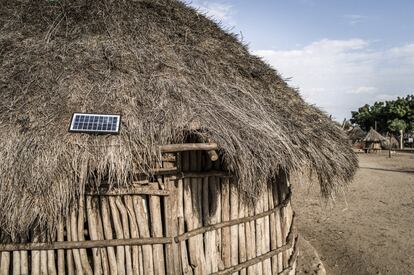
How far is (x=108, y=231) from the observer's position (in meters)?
4.21

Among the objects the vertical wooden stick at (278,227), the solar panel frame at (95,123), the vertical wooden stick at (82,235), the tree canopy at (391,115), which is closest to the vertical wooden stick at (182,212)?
the solar panel frame at (95,123)

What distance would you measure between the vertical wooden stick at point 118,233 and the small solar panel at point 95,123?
2.89 feet

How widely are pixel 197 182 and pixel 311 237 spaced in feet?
17.4

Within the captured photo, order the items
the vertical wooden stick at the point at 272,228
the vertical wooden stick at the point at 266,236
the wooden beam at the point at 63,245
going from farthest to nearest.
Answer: the vertical wooden stick at the point at 272,228, the vertical wooden stick at the point at 266,236, the wooden beam at the point at 63,245

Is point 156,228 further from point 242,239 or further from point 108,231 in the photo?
point 242,239

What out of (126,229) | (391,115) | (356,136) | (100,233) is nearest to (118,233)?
(126,229)

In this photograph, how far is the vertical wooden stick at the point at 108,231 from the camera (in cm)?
420

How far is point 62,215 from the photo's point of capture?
3984 millimetres

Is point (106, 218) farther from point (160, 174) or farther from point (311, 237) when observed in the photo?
point (311, 237)

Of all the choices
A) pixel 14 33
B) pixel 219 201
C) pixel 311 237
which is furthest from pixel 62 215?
pixel 311 237

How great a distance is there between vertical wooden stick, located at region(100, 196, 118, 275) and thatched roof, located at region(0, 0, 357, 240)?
44 centimetres

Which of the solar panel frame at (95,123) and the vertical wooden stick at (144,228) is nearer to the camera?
the solar panel frame at (95,123)

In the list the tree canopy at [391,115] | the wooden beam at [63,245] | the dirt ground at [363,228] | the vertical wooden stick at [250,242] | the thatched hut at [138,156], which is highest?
the tree canopy at [391,115]

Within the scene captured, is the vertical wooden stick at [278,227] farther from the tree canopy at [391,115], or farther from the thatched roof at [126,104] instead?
the tree canopy at [391,115]
